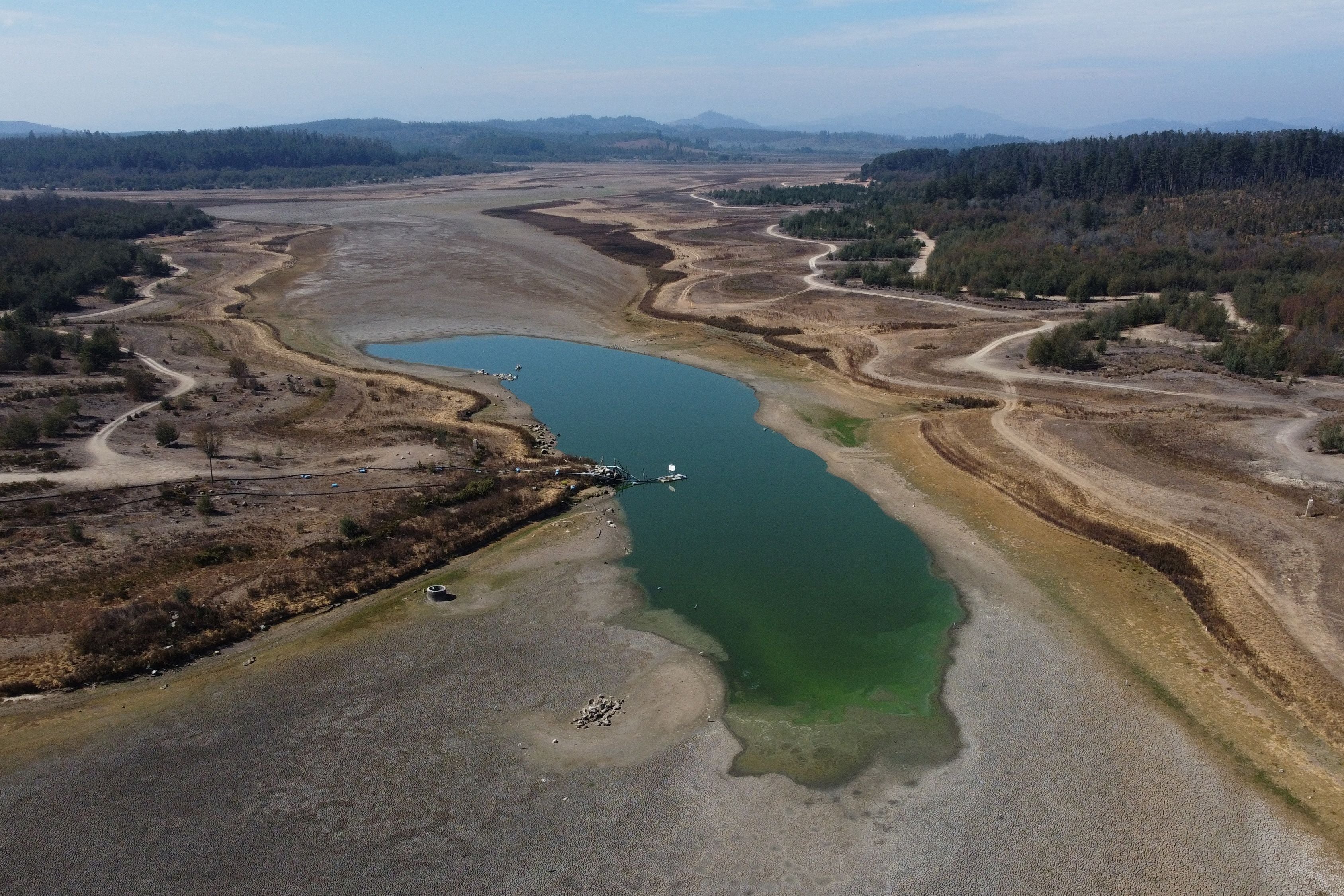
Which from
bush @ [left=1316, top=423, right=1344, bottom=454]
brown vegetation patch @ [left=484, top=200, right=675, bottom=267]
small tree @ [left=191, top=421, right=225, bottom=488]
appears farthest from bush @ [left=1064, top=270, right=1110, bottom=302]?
small tree @ [left=191, top=421, right=225, bottom=488]

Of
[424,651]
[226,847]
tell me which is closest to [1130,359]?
[424,651]

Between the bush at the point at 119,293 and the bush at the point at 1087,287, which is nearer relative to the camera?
the bush at the point at 119,293

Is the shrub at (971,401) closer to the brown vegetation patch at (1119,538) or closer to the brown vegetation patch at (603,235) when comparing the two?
the brown vegetation patch at (1119,538)

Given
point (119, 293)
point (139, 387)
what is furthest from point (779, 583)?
point (119, 293)

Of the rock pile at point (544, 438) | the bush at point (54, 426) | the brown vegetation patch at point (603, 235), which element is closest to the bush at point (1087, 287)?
the brown vegetation patch at point (603, 235)

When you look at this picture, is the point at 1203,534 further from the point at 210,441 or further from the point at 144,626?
the point at 210,441

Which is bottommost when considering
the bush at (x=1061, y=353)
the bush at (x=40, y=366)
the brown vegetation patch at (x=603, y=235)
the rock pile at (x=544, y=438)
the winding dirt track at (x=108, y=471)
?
the rock pile at (x=544, y=438)
